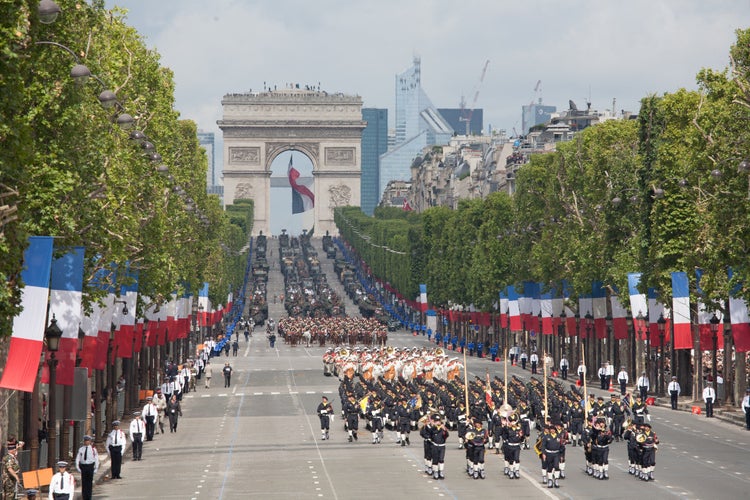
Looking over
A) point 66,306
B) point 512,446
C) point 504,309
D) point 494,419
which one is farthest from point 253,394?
point 66,306

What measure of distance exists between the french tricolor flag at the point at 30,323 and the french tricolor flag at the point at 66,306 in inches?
Result: 181

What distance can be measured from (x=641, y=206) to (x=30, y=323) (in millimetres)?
48593

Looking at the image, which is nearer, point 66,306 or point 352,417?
point 66,306

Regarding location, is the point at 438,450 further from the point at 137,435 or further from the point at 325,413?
the point at 325,413

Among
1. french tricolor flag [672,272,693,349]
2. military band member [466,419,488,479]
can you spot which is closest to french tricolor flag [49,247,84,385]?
military band member [466,419,488,479]

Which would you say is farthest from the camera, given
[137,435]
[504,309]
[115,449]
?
[504,309]

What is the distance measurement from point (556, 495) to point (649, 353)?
45.3 m

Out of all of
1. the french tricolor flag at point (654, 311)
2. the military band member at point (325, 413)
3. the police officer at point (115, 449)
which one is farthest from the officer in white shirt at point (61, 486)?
the french tricolor flag at point (654, 311)

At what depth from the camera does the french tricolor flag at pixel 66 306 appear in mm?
37438

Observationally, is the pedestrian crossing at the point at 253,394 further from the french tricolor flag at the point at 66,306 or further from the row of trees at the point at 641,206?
the french tricolor flag at the point at 66,306

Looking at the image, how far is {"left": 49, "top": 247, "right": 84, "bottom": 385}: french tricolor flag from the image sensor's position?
123ft

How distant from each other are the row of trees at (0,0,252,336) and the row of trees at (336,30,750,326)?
720 inches

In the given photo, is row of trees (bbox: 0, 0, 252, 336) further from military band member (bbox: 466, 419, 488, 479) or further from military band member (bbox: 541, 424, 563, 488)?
military band member (bbox: 541, 424, 563, 488)

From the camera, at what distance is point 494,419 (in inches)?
1992
